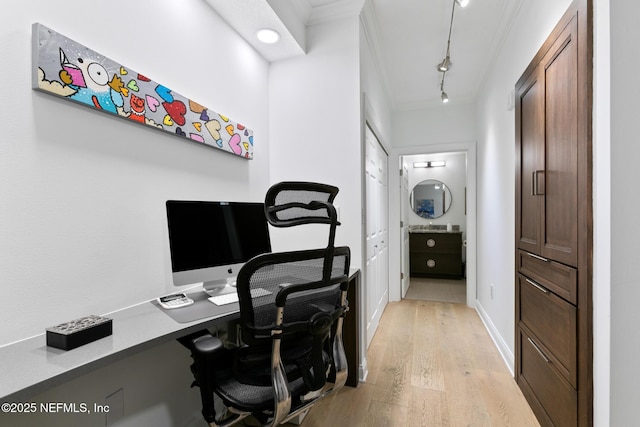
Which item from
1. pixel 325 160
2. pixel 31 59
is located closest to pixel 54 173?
pixel 31 59

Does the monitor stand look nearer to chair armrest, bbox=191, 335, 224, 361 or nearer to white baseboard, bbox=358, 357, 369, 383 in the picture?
chair armrest, bbox=191, 335, 224, 361

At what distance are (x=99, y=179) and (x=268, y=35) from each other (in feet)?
4.92

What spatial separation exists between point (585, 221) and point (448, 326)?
2257 millimetres

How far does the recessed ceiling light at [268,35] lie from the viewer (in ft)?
6.52

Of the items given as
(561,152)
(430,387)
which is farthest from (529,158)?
(430,387)

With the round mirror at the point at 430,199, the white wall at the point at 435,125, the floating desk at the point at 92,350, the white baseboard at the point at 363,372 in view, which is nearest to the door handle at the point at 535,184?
the white baseboard at the point at 363,372

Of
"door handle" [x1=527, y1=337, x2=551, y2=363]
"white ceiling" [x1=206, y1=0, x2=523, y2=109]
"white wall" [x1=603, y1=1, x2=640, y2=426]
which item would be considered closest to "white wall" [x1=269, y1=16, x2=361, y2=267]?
"white ceiling" [x1=206, y1=0, x2=523, y2=109]

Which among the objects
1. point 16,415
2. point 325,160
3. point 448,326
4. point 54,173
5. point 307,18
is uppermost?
point 307,18

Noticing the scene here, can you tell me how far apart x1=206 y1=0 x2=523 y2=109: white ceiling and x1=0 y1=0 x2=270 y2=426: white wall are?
32 centimetres

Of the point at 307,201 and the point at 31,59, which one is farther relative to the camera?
the point at 307,201

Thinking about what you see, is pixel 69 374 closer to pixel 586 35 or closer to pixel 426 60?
pixel 586 35

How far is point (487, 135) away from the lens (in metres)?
3.07

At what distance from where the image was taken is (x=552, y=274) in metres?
1.53

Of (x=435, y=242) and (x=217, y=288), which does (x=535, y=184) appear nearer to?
(x=217, y=288)
